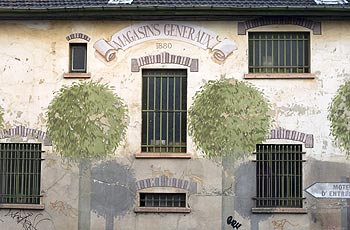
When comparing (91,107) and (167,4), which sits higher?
(167,4)

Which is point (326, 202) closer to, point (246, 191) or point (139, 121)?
point (246, 191)

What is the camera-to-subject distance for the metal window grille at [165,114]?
16.0 metres

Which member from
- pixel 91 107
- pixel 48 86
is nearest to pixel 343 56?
pixel 91 107

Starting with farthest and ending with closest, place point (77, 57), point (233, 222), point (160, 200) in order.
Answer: point (77, 57), point (160, 200), point (233, 222)

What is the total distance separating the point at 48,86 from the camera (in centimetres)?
1605

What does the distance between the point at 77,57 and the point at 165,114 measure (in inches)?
109

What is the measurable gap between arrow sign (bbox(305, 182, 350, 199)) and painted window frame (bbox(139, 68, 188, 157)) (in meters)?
3.41

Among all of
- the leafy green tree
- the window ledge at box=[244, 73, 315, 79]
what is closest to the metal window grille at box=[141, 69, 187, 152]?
the leafy green tree

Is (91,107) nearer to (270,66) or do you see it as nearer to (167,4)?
(167,4)

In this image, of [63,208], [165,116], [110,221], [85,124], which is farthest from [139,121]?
[63,208]

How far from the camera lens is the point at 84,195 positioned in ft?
51.6

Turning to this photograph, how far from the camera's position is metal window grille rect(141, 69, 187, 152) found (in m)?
16.0

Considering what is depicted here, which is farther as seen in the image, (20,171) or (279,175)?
(20,171)

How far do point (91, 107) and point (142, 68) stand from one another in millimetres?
1653
